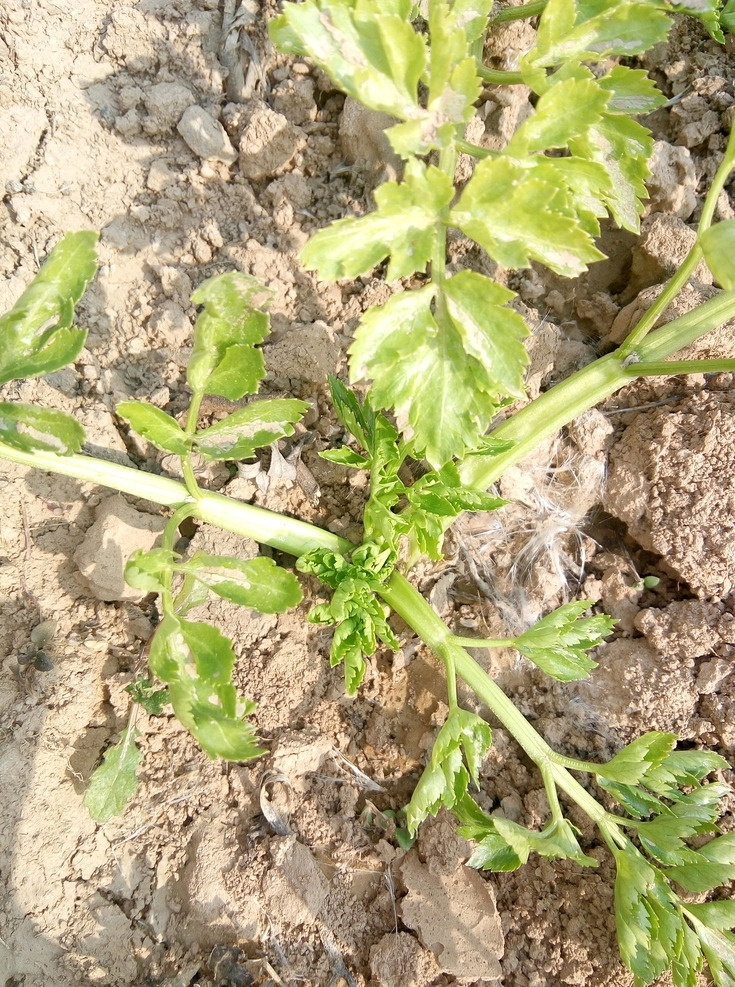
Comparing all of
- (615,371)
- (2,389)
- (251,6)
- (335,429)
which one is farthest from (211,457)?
(251,6)

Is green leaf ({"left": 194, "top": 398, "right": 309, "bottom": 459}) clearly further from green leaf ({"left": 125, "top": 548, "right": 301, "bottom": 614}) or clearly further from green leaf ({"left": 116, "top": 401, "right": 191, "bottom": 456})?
green leaf ({"left": 125, "top": 548, "right": 301, "bottom": 614})

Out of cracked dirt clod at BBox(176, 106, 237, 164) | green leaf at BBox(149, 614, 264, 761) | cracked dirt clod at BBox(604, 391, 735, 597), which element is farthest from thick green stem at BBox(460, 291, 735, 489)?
cracked dirt clod at BBox(176, 106, 237, 164)

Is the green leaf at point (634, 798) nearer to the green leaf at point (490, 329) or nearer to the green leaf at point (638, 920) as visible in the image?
the green leaf at point (638, 920)

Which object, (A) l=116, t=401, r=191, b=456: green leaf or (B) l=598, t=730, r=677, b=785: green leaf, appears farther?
(B) l=598, t=730, r=677, b=785: green leaf

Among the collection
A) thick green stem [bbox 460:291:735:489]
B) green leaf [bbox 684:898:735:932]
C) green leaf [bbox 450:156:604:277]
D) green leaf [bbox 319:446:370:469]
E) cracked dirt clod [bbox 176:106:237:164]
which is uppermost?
cracked dirt clod [bbox 176:106:237:164]

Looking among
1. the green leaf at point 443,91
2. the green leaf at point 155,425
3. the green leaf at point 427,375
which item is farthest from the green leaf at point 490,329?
the green leaf at point 155,425
